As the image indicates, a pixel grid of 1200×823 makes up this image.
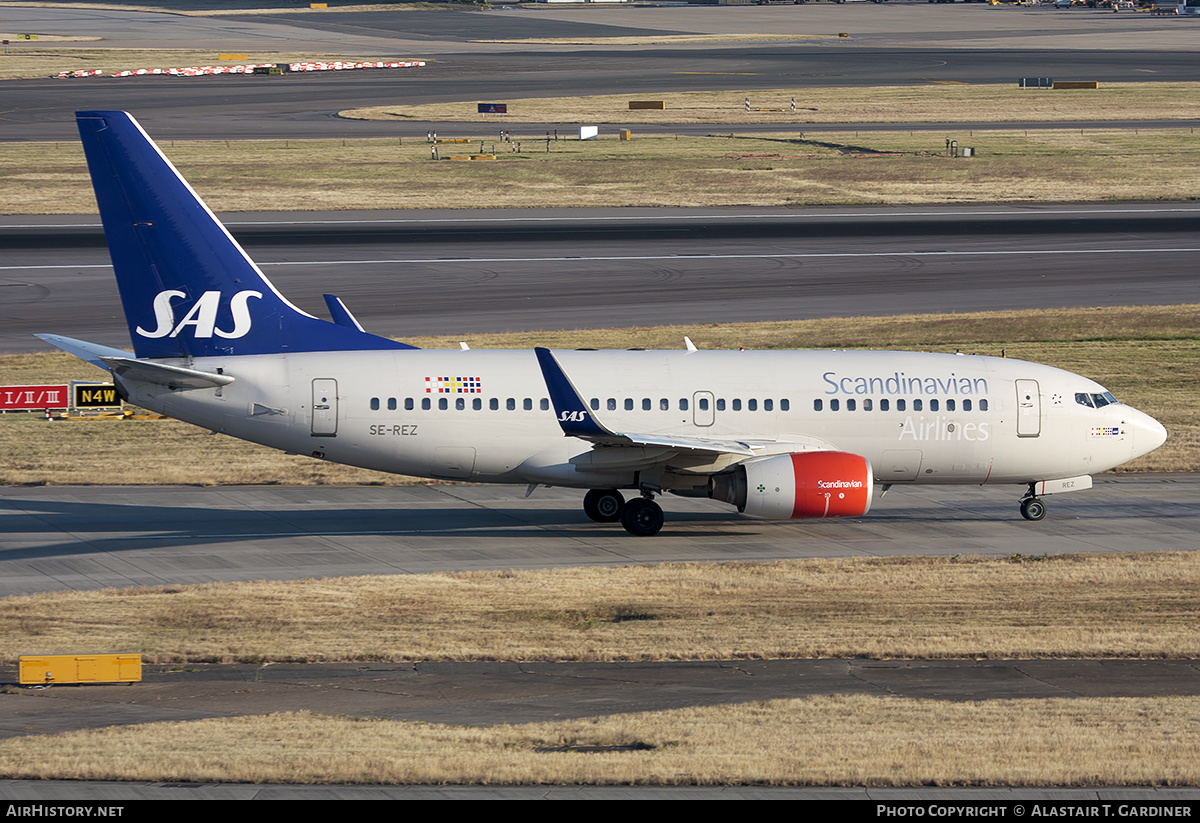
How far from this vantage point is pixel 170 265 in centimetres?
3281

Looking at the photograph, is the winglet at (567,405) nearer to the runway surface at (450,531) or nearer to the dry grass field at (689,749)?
the runway surface at (450,531)

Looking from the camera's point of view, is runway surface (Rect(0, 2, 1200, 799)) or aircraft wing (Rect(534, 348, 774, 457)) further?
aircraft wing (Rect(534, 348, 774, 457))

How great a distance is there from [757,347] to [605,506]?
18.8 meters

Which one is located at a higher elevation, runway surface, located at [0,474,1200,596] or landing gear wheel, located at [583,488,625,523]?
landing gear wheel, located at [583,488,625,523]

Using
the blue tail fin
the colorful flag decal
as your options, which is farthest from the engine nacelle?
the blue tail fin

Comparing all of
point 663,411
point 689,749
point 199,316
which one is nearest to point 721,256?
point 663,411

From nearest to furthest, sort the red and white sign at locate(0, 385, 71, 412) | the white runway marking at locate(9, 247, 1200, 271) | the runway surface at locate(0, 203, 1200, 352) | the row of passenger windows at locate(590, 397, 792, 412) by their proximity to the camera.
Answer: the row of passenger windows at locate(590, 397, 792, 412)
the red and white sign at locate(0, 385, 71, 412)
the runway surface at locate(0, 203, 1200, 352)
the white runway marking at locate(9, 247, 1200, 271)

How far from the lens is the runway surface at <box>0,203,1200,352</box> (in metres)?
58.3

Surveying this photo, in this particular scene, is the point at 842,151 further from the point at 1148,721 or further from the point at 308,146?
the point at 1148,721

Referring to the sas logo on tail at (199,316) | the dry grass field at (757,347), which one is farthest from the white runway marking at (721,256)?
the sas logo on tail at (199,316)

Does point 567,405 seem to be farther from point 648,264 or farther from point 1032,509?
point 648,264

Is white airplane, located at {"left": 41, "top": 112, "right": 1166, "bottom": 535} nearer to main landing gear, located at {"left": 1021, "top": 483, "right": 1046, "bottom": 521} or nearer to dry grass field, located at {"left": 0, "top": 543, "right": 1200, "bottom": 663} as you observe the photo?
main landing gear, located at {"left": 1021, "top": 483, "right": 1046, "bottom": 521}

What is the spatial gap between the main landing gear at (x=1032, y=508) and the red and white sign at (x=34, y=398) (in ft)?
96.6

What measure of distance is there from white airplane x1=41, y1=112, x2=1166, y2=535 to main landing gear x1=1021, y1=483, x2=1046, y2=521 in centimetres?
6
